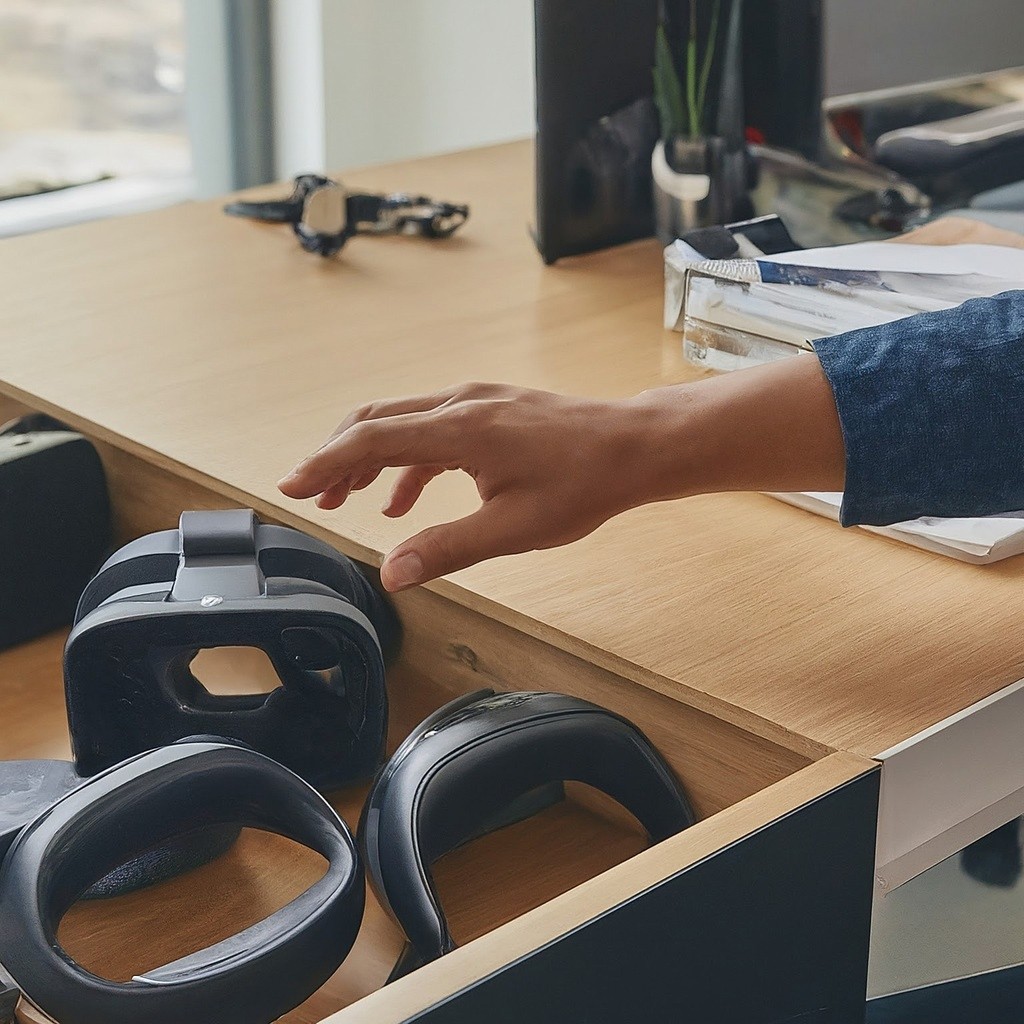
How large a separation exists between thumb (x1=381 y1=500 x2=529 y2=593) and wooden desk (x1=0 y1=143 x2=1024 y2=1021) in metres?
0.07

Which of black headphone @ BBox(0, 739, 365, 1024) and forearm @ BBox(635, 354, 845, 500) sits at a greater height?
forearm @ BBox(635, 354, 845, 500)

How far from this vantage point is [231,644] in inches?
24.7

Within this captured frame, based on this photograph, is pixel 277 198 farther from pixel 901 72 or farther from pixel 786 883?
pixel 786 883

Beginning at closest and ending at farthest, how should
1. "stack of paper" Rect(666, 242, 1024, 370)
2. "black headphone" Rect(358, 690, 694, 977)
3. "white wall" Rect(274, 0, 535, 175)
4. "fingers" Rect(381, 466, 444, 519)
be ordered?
"black headphone" Rect(358, 690, 694, 977), "fingers" Rect(381, 466, 444, 519), "stack of paper" Rect(666, 242, 1024, 370), "white wall" Rect(274, 0, 535, 175)

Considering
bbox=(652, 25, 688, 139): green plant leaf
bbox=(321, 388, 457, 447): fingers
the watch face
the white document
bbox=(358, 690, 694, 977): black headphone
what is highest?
bbox=(652, 25, 688, 139): green plant leaf

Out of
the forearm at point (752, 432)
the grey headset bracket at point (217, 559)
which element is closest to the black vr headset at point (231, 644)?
the grey headset bracket at point (217, 559)

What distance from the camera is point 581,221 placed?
1193mm

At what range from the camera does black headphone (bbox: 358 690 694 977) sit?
0.55 meters

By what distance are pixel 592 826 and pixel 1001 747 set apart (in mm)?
193

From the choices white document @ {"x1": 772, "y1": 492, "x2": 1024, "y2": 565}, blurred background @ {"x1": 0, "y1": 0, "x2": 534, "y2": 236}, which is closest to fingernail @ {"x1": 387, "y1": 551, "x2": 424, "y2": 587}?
white document @ {"x1": 772, "y1": 492, "x2": 1024, "y2": 565}

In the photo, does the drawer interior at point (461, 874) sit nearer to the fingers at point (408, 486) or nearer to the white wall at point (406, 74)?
the fingers at point (408, 486)

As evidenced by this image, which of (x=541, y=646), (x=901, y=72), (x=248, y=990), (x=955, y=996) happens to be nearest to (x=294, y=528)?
(x=541, y=646)

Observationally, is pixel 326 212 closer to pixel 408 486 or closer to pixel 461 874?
pixel 408 486

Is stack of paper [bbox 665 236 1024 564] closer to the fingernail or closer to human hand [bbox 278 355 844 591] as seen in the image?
human hand [bbox 278 355 844 591]
